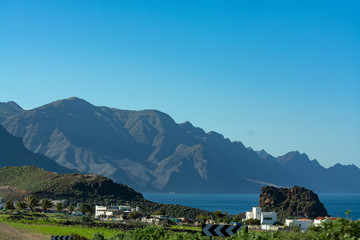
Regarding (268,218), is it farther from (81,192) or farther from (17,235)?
(81,192)

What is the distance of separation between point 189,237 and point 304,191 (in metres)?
173

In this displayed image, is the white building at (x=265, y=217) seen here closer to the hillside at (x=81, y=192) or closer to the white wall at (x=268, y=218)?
the white wall at (x=268, y=218)

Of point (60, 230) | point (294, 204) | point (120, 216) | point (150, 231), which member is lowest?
point (60, 230)

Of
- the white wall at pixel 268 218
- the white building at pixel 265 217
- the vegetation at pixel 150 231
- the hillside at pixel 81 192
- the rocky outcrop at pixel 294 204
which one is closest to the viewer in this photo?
the vegetation at pixel 150 231

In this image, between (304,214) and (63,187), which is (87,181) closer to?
(63,187)

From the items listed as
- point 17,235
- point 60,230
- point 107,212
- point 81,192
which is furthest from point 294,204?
point 17,235

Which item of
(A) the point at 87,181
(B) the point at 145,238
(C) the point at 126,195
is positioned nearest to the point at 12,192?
(A) the point at 87,181

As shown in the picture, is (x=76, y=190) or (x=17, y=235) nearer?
(x=17, y=235)

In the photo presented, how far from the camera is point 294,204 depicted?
18925 centimetres

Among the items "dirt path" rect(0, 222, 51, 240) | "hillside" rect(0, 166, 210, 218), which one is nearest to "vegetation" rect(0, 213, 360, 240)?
"dirt path" rect(0, 222, 51, 240)

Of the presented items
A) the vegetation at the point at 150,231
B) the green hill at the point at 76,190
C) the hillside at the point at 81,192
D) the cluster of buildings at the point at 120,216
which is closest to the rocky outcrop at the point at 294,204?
the hillside at the point at 81,192

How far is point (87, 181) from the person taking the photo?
640 feet

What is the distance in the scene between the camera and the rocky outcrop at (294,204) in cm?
18462

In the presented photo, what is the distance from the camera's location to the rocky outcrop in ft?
606
